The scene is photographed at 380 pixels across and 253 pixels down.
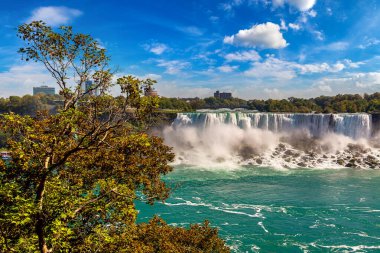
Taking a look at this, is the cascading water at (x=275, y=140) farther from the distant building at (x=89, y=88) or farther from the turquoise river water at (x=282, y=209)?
the distant building at (x=89, y=88)

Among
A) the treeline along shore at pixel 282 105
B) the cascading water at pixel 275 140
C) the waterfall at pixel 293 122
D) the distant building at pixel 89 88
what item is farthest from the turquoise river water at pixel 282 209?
the treeline along shore at pixel 282 105

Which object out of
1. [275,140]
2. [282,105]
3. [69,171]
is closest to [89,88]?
[69,171]

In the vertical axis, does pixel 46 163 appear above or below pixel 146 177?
above

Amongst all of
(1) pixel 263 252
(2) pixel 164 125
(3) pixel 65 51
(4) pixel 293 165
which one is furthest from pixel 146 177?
(2) pixel 164 125

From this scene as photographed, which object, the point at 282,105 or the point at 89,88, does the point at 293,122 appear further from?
the point at 89,88

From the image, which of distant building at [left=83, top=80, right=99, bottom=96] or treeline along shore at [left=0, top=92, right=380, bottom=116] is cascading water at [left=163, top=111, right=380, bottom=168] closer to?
treeline along shore at [left=0, top=92, right=380, bottom=116]

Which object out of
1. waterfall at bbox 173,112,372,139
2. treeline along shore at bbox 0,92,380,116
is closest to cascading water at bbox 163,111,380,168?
waterfall at bbox 173,112,372,139

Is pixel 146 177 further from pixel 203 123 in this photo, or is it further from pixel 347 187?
pixel 203 123
